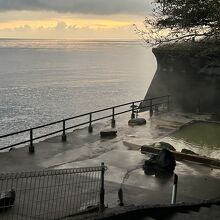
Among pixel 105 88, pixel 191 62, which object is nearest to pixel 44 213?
pixel 191 62

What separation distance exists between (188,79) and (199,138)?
38.9 ft

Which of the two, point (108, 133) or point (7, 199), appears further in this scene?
point (108, 133)

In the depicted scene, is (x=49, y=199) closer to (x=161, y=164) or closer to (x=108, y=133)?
(x=161, y=164)

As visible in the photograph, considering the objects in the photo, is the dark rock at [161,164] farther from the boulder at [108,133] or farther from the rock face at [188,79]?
the rock face at [188,79]

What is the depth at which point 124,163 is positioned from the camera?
1419 centimetres

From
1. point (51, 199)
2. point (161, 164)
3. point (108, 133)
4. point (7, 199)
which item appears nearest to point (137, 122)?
point (108, 133)

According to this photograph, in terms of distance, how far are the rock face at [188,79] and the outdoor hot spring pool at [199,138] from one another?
532 centimetres

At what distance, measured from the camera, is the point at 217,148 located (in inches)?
690

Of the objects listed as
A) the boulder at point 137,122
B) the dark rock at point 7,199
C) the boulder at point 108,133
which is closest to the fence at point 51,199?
the dark rock at point 7,199

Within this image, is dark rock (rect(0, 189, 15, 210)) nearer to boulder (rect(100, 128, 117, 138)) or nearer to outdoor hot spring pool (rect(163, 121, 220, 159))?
outdoor hot spring pool (rect(163, 121, 220, 159))

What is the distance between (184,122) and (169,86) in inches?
392

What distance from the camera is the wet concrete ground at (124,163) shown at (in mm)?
11141

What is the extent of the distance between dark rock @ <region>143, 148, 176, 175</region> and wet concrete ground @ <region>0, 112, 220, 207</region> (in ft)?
0.82

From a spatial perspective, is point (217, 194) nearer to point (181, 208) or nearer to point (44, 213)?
point (181, 208)
